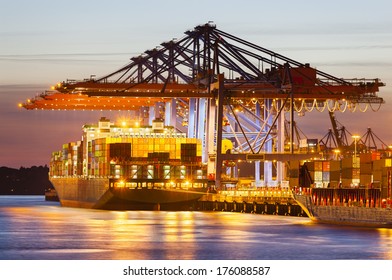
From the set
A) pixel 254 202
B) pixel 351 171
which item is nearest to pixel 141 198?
pixel 254 202

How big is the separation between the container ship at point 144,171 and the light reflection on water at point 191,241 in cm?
3081

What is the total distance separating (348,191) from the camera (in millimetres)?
71188

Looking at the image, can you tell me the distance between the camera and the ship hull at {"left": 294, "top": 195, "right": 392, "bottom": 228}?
6750cm

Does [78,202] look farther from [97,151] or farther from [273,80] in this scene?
Result: [273,80]

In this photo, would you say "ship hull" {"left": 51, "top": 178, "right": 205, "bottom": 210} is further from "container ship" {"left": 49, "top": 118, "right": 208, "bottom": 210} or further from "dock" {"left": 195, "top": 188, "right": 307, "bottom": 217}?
"dock" {"left": 195, "top": 188, "right": 307, "bottom": 217}

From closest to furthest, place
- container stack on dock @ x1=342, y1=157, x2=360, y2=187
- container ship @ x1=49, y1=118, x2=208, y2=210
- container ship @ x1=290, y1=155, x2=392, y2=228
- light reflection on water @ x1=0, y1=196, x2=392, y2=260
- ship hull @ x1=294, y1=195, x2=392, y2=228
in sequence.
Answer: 1. light reflection on water @ x1=0, y1=196, x2=392, y2=260
2. container ship @ x1=290, y1=155, x2=392, y2=228
3. ship hull @ x1=294, y1=195, x2=392, y2=228
4. container stack on dock @ x1=342, y1=157, x2=360, y2=187
5. container ship @ x1=49, y1=118, x2=208, y2=210

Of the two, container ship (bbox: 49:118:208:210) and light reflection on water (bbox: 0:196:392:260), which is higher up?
container ship (bbox: 49:118:208:210)

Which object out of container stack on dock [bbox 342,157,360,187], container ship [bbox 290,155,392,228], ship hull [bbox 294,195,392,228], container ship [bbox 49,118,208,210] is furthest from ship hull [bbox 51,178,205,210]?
container stack on dock [bbox 342,157,360,187]

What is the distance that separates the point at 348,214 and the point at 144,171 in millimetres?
42000

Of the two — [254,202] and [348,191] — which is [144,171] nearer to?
[254,202]

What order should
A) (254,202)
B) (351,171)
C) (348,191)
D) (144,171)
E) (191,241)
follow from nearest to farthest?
1. (191,241)
2. (348,191)
3. (351,171)
4. (254,202)
5. (144,171)

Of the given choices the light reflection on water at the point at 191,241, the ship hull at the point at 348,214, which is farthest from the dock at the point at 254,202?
the light reflection on water at the point at 191,241
